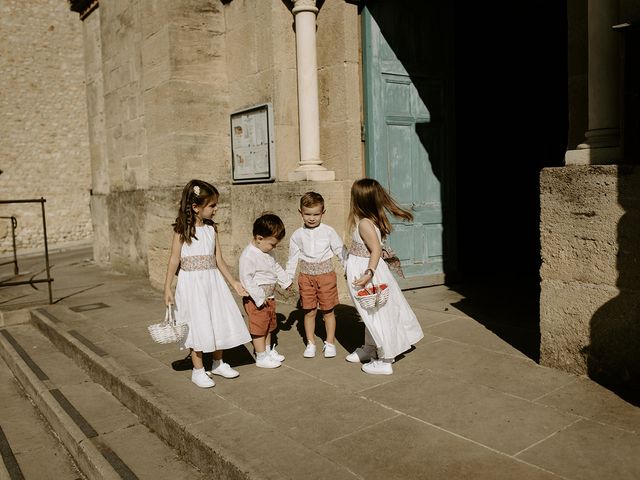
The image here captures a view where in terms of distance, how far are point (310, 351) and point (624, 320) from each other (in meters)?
2.31

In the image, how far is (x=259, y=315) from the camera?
15.3ft

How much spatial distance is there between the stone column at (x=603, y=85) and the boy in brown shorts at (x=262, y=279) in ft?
7.40

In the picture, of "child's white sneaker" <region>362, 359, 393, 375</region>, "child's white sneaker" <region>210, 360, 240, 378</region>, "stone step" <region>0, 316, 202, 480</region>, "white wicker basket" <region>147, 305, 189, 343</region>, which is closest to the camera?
"stone step" <region>0, 316, 202, 480</region>

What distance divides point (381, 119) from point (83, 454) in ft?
15.6

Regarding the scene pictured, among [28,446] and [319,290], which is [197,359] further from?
[28,446]

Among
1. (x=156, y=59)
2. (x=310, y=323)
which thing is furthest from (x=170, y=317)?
(x=156, y=59)

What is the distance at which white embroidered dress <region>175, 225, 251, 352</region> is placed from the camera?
4359 millimetres

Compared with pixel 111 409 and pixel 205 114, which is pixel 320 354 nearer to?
pixel 111 409

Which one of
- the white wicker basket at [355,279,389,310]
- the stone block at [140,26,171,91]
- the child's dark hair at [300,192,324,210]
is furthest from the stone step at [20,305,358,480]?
the stone block at [140,26,171,91]

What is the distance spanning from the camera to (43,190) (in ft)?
74.1

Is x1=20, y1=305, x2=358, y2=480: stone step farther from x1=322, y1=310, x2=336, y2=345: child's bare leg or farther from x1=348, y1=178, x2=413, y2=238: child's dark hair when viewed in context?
x1=348, y1=178, x2=413, y2=238: child's dark hair

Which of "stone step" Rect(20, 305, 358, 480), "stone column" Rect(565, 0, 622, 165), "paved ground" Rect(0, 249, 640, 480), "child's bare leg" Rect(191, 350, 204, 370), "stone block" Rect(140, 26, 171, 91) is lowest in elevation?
"stone step" Rect(20, 305, 358, 480)

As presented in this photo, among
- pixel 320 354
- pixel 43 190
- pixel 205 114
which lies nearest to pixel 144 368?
pixel 320 354

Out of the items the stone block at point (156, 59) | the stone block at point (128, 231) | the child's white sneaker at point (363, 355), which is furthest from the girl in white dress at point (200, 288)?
the stone block at point (128, 231)
